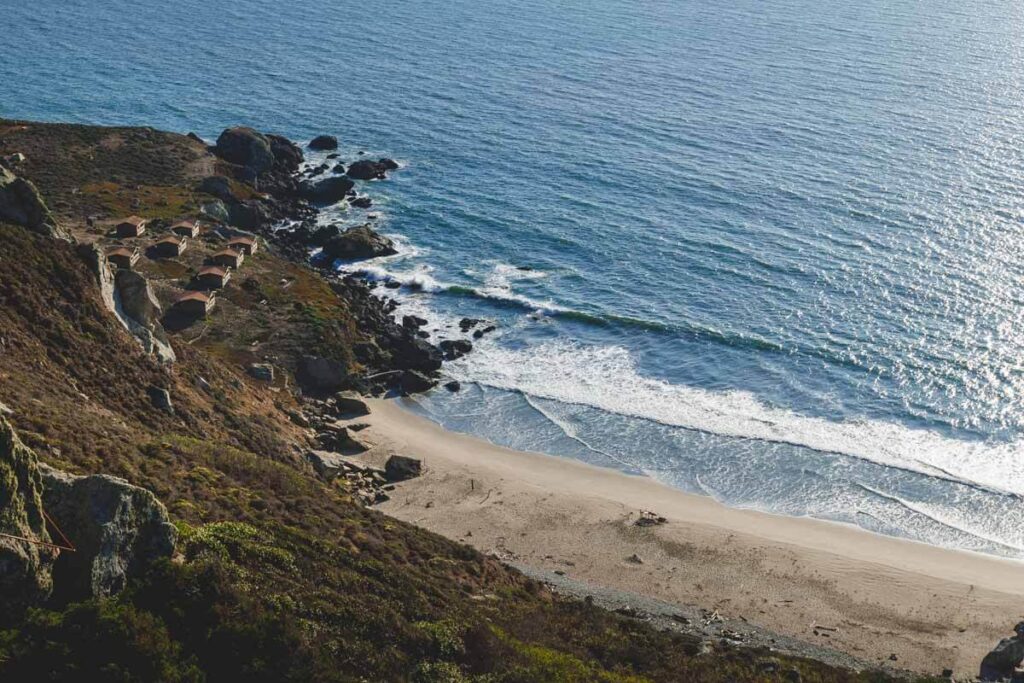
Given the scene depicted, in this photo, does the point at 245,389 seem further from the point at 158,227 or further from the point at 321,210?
the point at 321,210

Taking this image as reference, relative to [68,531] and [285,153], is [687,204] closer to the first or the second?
[285,153]

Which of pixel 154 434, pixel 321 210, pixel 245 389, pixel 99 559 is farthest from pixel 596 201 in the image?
pixel 99 559

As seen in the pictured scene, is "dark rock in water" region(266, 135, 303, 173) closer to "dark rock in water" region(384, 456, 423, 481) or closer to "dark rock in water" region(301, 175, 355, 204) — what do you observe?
"dark rock in water" region(301, 175, 355, 204)

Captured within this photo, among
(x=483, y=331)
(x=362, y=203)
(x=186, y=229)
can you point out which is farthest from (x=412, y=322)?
(x=362, y=203)

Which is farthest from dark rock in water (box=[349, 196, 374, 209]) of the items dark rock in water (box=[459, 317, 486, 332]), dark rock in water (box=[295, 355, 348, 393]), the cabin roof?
dark rock in water (box=[295, 355, 348, 393])

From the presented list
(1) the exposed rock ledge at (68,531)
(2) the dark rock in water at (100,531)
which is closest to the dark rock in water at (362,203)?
(1) the exposed rock ledge at (68,531)

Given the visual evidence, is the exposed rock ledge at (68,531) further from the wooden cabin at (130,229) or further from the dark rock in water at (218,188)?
the dark rock in water at (218,188)
